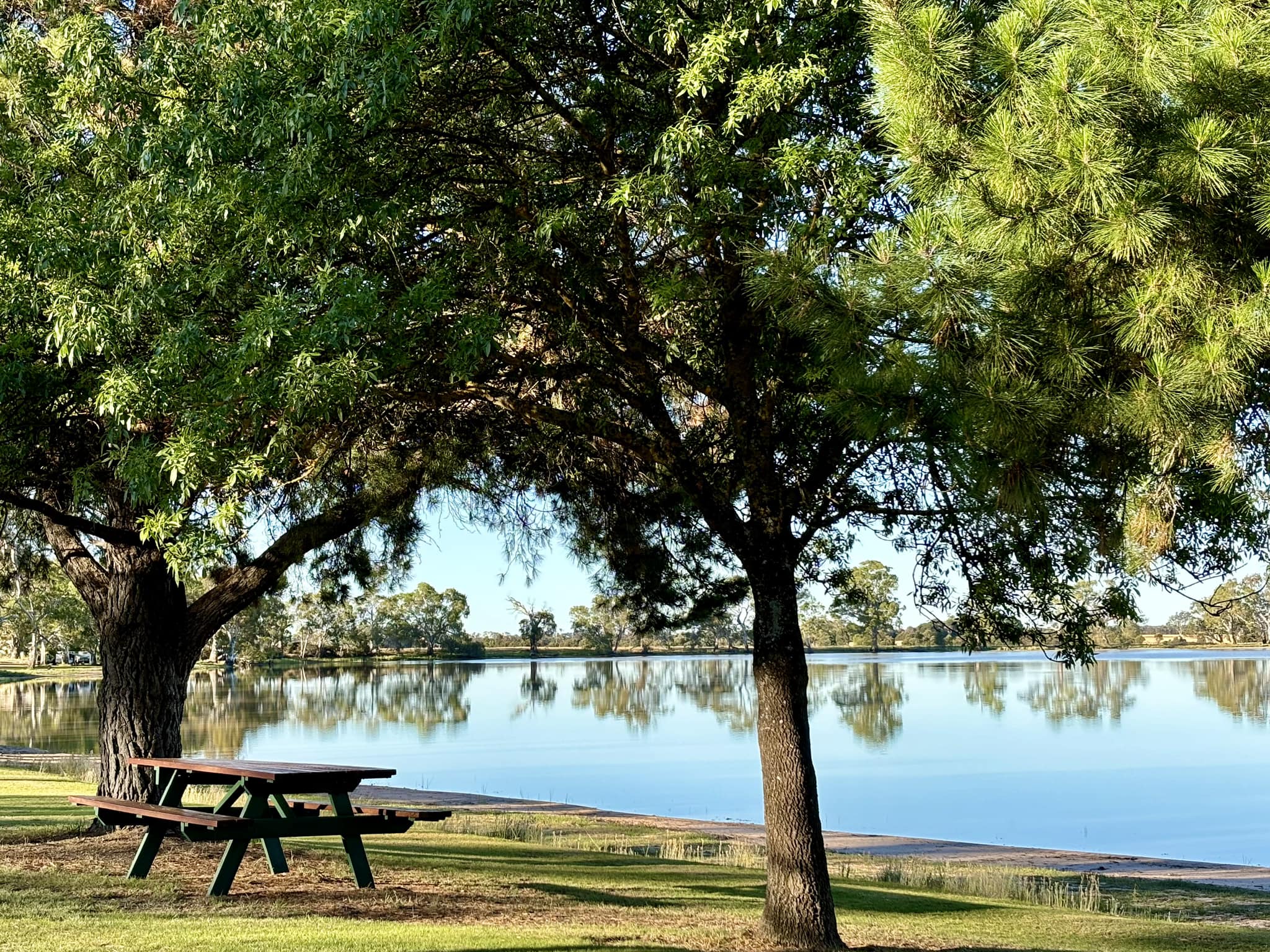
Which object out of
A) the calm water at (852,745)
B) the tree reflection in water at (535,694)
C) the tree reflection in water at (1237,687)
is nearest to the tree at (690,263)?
the calm water at (852,745)

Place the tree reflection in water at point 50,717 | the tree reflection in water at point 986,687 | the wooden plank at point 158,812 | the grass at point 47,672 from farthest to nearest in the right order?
the grass at point 47,672
the tree reflection in water at point 986,687
the tree reflection in water at point 50,717
the wooden plank at point 158,812

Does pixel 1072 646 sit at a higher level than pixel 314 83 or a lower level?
lower

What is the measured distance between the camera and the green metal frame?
747 centimetres

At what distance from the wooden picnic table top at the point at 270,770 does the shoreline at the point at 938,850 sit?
26.6 ft

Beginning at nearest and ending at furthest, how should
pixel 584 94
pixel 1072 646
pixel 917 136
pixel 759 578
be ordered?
pixel 917 136, pixel 584 94, pixel 759 578, pixel 1072 646

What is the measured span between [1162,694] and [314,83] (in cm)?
5303

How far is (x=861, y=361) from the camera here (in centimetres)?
502

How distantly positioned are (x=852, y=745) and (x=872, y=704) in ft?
47.7

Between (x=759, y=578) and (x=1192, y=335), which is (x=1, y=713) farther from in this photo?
(x=1192, y=335)

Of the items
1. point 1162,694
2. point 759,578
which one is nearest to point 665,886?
point 759,578

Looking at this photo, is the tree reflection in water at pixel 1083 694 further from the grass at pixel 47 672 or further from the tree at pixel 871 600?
the grass at pixel 47 672

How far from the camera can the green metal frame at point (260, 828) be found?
7473mm

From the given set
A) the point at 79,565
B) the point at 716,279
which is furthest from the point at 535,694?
the point at 716,279

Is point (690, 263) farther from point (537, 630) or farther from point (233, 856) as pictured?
point (537, 630)
